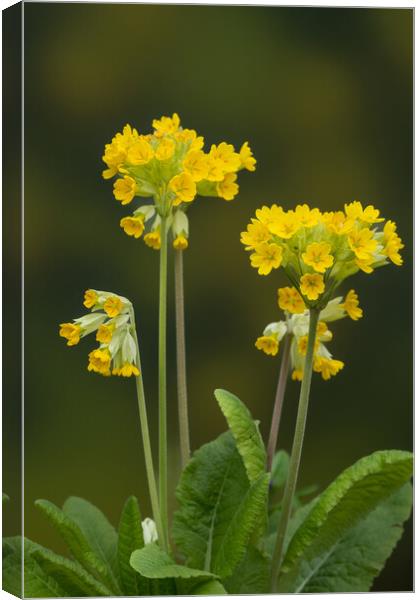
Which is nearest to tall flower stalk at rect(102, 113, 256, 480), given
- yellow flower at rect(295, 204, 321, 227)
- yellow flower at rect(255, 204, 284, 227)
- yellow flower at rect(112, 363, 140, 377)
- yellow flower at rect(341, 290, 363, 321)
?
yellow flower at rect(112, 363, 140, 377)

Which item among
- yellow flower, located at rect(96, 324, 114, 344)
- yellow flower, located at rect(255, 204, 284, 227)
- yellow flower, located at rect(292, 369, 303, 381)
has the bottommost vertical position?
yellow flower, located at rect(292, 369, 303, 381)

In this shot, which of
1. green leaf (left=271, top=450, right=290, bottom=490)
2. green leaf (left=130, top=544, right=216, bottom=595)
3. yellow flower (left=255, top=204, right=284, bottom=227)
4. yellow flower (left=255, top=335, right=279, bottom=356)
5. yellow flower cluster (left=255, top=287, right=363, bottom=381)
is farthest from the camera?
green leaf (left=271, top=450, right=290, bottom=490)

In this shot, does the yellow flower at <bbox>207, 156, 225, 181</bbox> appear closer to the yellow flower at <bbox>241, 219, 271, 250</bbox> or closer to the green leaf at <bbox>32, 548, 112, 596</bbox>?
the yellow flower at <bbox>241, 219, 271, 250</bbox>

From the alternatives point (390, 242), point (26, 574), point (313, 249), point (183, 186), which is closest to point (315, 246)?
point (313, 249)

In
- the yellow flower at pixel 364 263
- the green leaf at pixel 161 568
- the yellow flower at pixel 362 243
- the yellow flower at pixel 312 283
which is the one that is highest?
the yellow flower at pixel 362 243

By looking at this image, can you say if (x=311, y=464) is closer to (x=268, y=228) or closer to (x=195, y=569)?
(x=195, y=569)

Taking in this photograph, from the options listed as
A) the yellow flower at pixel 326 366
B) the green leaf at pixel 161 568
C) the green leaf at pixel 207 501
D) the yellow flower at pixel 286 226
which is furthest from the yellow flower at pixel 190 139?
the green leaf at pixel 161 568

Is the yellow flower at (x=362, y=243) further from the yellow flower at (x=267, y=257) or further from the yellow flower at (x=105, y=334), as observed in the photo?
the yellow flower at (x=105, y=334)
